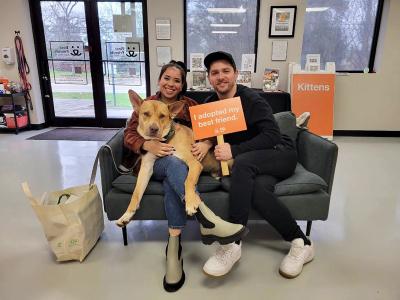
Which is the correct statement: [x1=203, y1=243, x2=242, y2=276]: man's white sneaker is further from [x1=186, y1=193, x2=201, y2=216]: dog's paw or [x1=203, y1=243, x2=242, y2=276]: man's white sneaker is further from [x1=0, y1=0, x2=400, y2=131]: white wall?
[x1=0, y1=0, x2=400, y2=131]: white wall

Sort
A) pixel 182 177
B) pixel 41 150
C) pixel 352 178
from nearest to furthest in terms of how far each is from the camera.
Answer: pixel 182 177, pixel 352 178, pixel 41 150

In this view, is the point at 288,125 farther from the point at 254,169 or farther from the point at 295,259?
the point at 295,259

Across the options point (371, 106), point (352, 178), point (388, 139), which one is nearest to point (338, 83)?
point (371, 106)

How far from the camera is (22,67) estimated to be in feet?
15.5

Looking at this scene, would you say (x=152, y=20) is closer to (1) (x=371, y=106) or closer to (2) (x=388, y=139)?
(1) (x=371, y=106)

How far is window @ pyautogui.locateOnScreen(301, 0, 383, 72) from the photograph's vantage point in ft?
14.8

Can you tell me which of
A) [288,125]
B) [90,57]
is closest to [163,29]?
[90,57]

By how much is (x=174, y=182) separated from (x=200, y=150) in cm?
26

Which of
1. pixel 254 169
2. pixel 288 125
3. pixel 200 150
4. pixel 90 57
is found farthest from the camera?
pixel 90 57

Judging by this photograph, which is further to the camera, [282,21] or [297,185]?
[282,21]

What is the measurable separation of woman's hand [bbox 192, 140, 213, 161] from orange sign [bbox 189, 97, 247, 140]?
49 mm

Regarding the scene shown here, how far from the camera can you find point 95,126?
526cm

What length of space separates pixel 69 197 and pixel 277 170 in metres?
1.26

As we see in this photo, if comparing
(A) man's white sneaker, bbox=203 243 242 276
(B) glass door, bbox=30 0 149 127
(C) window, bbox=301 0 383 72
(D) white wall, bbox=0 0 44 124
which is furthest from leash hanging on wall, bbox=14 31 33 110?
(A) man's white sneaker, bbox=203 243 242 276
